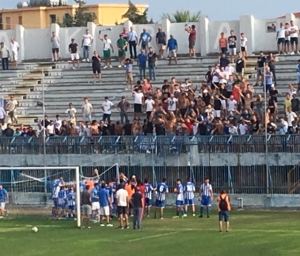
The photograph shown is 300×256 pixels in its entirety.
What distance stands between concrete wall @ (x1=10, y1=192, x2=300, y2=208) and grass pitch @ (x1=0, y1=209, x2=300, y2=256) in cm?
90

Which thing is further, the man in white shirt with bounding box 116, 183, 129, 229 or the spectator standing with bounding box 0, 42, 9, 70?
the spectator standing with bounding box 0, 42, 9, 70

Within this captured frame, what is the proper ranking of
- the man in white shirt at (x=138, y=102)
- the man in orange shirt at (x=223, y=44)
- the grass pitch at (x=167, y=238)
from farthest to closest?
the man in orange shirt at (x=223, y=44)
the man in white shirt at (x=138, y=102)
the grass pitch at (x=167, y=238)

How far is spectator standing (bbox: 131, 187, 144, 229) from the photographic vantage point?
38.4 meters

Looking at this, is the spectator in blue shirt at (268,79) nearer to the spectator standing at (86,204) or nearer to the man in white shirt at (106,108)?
the man in white shirt at (106,108)

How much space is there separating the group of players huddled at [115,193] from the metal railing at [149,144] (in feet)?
6.86

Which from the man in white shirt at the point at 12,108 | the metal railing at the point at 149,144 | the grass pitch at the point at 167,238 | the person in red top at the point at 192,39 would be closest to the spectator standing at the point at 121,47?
the person in red top at the point at 192,39

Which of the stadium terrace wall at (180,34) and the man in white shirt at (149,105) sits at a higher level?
the stadium terrace wall at (180,34)

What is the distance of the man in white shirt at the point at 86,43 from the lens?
59062 millimetres

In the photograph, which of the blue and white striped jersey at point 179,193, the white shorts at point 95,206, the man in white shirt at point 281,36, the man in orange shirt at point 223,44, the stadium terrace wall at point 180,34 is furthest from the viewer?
the stadium terrace wall at point 180,34

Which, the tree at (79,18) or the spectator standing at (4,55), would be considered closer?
the spectator standing at (4,55)

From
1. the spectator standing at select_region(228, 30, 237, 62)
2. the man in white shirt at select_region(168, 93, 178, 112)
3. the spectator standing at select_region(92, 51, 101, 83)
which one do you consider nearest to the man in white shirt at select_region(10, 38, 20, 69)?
the spectator standing at select_region(92, 51, 101, 83)

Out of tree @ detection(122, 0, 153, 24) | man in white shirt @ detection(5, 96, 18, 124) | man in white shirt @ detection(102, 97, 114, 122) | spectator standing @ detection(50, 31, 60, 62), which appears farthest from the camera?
tree @ detection(122, 0, 153, 24)

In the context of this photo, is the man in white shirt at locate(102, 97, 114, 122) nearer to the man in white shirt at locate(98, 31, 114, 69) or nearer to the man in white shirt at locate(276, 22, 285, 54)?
the man in white shirt at locate(98, 31, 114, 69)

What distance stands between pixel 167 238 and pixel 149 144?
11.4 metres
